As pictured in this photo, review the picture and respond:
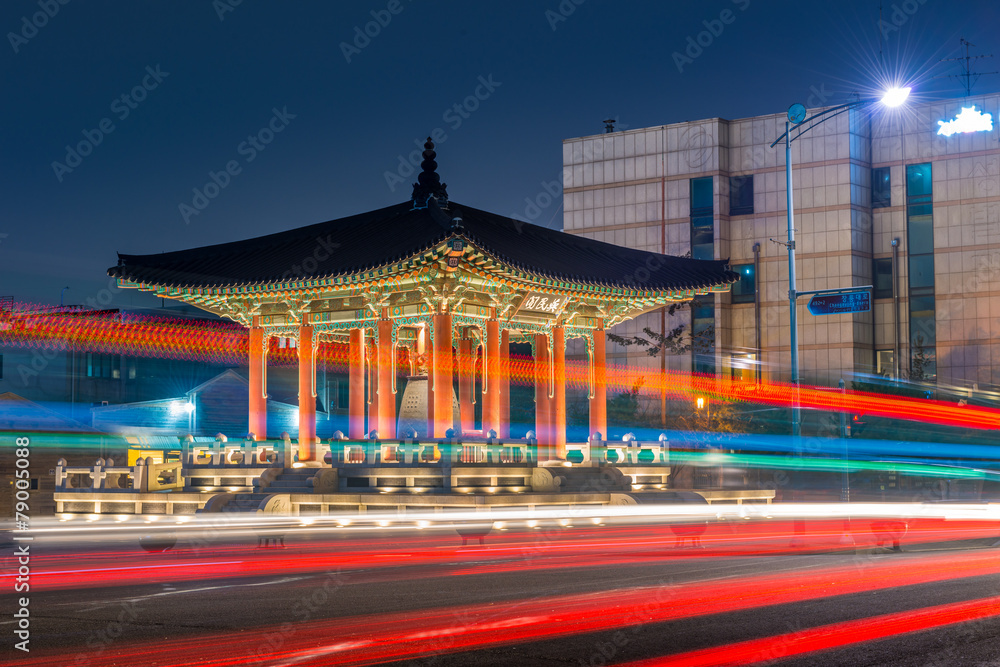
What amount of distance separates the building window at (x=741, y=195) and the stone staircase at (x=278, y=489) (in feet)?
154

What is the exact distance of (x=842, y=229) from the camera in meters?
63.0

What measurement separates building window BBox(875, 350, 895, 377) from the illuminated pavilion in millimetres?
36539

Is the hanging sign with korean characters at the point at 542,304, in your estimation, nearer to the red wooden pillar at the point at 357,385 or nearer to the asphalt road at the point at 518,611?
the red wooden pillar at the point at 357,385

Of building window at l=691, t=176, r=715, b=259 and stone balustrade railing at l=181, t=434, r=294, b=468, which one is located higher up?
building window at l=691, t=176, r=715, b=259

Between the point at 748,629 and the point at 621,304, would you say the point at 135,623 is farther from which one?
the point at 621,304

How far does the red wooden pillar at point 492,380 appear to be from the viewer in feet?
93.4

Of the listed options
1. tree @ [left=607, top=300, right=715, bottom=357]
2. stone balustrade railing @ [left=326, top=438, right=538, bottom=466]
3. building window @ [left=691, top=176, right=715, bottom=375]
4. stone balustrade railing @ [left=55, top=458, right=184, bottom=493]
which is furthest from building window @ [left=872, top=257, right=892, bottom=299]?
stone balustrade railing @ [left=55, top=458, right=184, bottom=493]

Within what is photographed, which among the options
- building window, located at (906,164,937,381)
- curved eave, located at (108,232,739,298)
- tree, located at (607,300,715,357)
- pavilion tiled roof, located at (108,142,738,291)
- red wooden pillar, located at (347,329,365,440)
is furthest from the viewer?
building window, located at (906,164,937,381)

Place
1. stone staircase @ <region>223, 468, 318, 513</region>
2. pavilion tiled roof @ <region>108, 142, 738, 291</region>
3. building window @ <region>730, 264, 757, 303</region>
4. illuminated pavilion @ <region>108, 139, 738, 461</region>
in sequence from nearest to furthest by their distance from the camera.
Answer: stone staircase @ <region>223, 468, 318, 513</region> < illuminated pavilion @ <region>108, 139, 738, 461</region> < pavilion tiled roof @ <region>108, 142, 738, 291</region> < building window @ <region>730, 264, 757, 303</region>

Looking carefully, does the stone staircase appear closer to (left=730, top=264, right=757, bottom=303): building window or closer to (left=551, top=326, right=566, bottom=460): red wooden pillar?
(left=551, top=326, right=566, bottom=460): red wooden pillar

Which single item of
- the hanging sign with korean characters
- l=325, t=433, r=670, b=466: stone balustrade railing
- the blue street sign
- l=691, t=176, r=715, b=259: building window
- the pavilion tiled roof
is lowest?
l=325, t=433, r=670, b=466: stone balustrade railing

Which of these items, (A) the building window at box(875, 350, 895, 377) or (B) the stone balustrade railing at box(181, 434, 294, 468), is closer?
(B) the stone balustrade railing at box(181, 434, 294, 468)

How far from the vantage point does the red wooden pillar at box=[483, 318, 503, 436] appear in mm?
28453

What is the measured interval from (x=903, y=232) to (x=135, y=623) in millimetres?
61492
